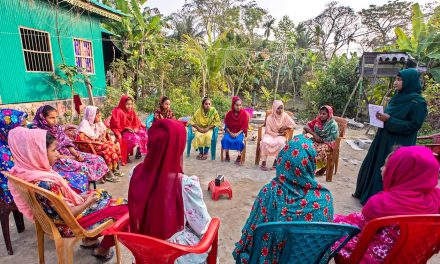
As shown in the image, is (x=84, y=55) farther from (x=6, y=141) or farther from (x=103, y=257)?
(x=103, y=257)

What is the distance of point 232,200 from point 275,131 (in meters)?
1.86

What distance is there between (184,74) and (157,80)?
1.20m

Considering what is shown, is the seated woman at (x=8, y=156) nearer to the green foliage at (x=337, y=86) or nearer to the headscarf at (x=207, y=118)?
the headscarf at (x=207, y=118)

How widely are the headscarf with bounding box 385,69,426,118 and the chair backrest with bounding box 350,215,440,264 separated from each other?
1.77m

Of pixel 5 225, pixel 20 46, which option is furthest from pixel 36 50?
pixel 5 225

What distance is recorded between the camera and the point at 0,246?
2.41m

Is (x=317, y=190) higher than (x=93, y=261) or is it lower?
higher

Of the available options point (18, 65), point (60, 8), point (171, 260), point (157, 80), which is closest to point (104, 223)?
point (171, 260)

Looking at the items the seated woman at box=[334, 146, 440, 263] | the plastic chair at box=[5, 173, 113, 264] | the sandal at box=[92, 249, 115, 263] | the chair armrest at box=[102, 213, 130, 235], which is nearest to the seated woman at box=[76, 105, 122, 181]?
the sandal at box=[92, 249, 115, 263]

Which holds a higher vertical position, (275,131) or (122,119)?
(122,119)

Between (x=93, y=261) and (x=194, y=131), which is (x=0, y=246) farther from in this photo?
(x=194, y=131)

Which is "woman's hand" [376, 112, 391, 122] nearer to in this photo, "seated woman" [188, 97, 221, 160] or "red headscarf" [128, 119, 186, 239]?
"red headscarf" [128, 119, 186, 239]

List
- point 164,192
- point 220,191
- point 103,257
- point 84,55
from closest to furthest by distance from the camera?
1. point 164,192
2. point 103,257
3. point 220,191
4. point 84,55

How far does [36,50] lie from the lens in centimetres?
683
